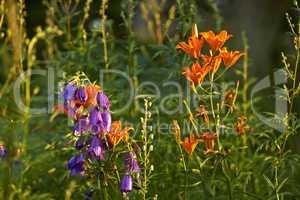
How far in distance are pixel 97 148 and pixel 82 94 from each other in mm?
271

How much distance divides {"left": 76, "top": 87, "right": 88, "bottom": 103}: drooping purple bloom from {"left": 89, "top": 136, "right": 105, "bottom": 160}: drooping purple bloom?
0.19m

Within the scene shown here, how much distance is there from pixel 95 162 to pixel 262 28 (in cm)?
494

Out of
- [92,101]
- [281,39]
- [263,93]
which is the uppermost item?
[281,39]

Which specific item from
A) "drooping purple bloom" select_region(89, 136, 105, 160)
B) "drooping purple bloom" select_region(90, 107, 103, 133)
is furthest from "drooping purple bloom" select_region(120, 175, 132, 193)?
"drooping purple bloom" select_region(90, 107, 103, 133)

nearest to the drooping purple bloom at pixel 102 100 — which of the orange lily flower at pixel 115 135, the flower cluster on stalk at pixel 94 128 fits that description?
the flower cluster on stalk at pixel 94 128

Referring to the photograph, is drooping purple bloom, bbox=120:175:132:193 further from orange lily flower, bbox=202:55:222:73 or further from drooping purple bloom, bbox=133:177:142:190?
orange lily flower, bbox=202:55:222:73

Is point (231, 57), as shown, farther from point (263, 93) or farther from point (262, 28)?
point (262, 28)

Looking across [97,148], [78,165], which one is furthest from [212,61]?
[78,165]

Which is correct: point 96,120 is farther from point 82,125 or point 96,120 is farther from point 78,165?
point 78,165

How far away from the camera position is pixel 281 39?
26.5ft

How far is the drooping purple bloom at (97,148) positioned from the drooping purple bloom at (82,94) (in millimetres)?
194

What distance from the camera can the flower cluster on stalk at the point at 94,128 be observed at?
10.6 feet

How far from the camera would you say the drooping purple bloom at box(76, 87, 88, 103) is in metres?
3.23

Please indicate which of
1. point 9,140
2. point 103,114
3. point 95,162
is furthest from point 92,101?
point 9,140
